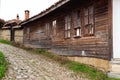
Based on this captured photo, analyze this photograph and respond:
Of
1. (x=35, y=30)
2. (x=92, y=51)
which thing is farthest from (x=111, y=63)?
(x=35, y=30)

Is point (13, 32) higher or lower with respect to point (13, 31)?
lower

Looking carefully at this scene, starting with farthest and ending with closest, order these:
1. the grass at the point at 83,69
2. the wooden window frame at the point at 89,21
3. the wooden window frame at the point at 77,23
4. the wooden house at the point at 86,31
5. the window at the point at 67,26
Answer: the window at the point at 67,26, the wooden window frame at the point at 77,23, the wooden window frame at the point at 89,21, the wooden house at the point at 86,31, the grass at the point at 83,69

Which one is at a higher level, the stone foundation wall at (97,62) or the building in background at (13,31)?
the building in background at (13,31)

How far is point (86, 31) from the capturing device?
52.1ft

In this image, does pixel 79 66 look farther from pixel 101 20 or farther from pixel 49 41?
pixel 49 41

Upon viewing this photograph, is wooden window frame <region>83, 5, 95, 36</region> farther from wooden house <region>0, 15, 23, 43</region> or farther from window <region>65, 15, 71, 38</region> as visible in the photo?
wooden house <region>0, 15, 23, 43</region>

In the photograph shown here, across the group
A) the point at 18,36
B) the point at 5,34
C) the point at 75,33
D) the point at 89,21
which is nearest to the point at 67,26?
the point at 75,33

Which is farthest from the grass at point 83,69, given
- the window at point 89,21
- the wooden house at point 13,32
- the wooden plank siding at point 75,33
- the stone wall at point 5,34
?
the stone wall at point 5,34

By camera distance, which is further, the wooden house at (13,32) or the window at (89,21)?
the wooden house at (13,32)

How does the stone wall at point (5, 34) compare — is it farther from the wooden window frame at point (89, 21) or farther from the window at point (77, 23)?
the wooden window frame at point (89, 21)

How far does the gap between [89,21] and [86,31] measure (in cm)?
63

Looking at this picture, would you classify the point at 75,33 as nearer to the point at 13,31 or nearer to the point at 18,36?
the point at 18,36

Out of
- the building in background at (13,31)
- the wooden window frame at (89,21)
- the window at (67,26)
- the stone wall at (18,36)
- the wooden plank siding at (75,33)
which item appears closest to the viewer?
the wooden plank siding at (75,33)

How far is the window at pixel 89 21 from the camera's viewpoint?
15264mm
